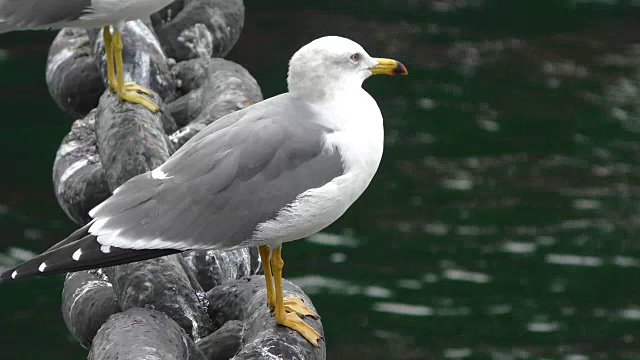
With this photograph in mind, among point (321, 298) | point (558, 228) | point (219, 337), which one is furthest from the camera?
point (558, 228)

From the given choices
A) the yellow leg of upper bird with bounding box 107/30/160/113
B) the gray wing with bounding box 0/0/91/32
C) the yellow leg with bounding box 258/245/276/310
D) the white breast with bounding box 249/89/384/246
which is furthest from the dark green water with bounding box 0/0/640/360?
the white breast with bounding box 249/89/384/246

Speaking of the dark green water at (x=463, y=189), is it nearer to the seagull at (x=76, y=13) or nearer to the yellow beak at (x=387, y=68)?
the seagull at (x=76, y=13)

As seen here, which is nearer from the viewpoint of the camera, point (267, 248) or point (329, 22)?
point (267, 248)

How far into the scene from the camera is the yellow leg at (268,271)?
2.16 metres

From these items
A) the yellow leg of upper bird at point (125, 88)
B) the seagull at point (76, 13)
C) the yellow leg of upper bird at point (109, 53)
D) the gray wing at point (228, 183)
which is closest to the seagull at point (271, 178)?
the gray wing at point (228, 183)

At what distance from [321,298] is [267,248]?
227 cm

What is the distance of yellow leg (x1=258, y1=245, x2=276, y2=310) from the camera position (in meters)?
2.16

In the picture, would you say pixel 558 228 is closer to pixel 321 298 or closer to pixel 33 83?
pixel 321 298

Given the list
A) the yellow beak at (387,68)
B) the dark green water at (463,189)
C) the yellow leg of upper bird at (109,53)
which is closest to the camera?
the yellow beak at (387,68)

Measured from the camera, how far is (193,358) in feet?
6.37

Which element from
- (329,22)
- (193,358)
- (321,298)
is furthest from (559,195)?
(193,358)

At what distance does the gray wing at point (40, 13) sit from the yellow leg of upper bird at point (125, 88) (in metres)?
0.13

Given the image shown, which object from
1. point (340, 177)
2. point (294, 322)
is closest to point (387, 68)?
point (340, 177)

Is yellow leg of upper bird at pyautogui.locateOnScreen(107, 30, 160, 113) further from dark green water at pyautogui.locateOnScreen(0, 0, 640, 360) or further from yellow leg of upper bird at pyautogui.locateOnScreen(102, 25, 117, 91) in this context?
dark green water at pyautogui.locateOnScreen(0, 0, 640, 360)
